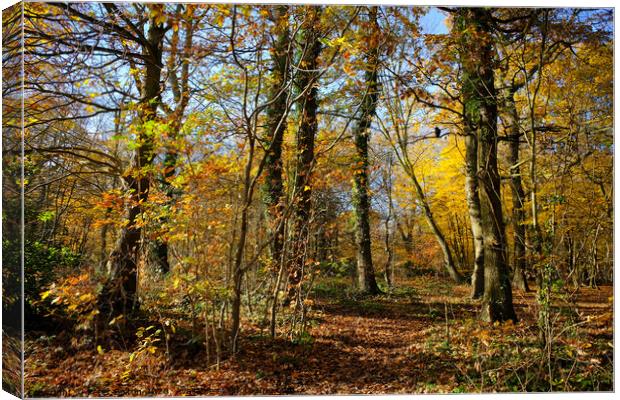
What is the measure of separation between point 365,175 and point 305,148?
23.5 inches

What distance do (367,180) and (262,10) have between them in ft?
5.51

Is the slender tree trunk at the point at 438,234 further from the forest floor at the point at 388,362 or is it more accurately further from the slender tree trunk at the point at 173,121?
the slender tree trunk at the point at 173,121

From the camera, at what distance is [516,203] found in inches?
133

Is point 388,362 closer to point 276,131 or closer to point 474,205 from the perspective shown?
point 474,205

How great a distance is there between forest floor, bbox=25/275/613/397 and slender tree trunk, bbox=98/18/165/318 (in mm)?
401

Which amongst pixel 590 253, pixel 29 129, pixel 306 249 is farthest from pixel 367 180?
pixel 29 129

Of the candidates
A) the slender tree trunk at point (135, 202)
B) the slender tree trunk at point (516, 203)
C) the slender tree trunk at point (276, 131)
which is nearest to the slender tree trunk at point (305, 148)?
the slender tree trunk at point (276, 131)

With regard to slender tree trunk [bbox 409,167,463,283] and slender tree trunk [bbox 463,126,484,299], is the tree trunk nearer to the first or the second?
slender tree trunk [bbox 409,167,463,283]

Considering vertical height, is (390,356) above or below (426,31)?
below

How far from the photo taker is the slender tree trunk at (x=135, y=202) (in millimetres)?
3078

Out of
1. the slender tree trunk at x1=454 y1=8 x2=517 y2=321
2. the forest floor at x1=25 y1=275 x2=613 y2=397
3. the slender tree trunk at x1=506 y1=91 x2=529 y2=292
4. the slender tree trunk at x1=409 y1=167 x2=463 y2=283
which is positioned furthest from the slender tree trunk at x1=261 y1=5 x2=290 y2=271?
the slender tree trunk at x1=506 y1=91 x2=529 y2=292

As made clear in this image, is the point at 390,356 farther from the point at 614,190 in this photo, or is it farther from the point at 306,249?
the point at 614,190

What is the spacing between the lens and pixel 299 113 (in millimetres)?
3549

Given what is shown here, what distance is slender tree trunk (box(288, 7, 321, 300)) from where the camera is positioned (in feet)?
10.8
